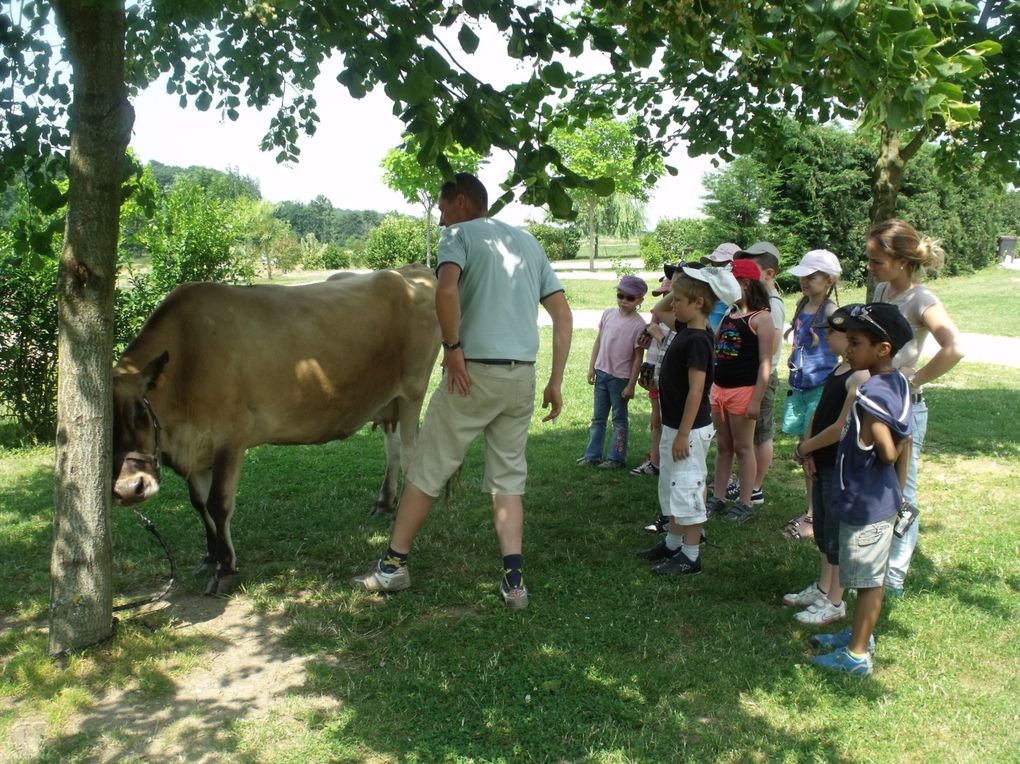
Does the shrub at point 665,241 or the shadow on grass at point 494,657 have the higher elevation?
the shrub at point 665,241

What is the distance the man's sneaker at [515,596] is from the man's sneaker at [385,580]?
58 cm

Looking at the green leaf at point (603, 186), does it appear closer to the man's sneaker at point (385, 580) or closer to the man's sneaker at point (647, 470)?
the man's sneaker at point (385, 580)

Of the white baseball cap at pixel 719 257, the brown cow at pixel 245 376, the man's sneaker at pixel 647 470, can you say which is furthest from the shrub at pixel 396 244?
the white baseball cap at pixel 719 257

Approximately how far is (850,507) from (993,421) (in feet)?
22.3

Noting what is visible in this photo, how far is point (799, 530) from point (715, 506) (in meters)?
0.71

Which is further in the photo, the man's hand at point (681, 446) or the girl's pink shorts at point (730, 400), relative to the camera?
the girl's pink shorts at point (730, 400)

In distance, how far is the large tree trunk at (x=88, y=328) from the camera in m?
3.73

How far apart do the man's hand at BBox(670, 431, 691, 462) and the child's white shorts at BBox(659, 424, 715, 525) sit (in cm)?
6

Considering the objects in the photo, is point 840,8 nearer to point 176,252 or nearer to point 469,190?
point 469,190

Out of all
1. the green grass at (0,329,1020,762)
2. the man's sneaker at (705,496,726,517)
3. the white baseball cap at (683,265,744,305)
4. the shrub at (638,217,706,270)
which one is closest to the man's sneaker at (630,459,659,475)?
the green grass at (0,329,1020,762)

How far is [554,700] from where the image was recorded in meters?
3.62

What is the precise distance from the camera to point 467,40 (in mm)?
3426

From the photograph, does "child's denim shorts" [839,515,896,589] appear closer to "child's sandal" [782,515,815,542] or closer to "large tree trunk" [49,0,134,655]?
"child's sandal" [782,515,815,542]

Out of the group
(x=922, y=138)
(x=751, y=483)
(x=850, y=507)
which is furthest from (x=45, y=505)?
(x=922, y=138)
